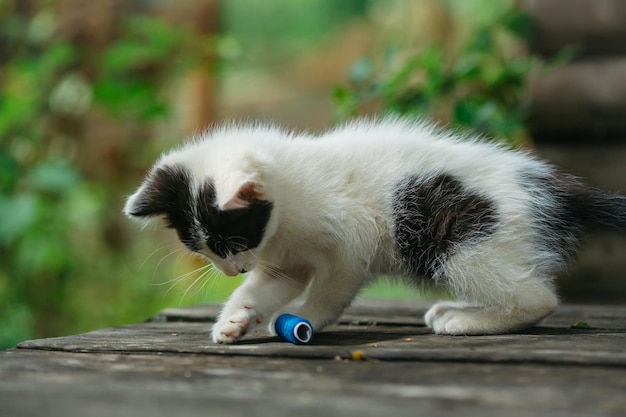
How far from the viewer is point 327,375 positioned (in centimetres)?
148

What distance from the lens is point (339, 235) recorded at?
216 centimetres

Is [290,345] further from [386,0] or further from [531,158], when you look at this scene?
[386,0]

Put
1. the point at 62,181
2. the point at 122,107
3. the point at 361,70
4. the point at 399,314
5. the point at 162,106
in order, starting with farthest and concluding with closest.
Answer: the point at 122,107, the point at 162,106, the point at 62,181, the point at 361,70, the point at 399,314

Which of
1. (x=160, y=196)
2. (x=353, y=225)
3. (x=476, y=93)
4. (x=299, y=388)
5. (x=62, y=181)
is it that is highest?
(x=476, y=93)

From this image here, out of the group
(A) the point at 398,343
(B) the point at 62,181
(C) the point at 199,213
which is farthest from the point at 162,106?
(A) the point at 398,343

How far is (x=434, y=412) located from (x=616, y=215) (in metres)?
1.23

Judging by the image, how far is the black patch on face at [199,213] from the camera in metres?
2.05

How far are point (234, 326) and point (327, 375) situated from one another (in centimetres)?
60

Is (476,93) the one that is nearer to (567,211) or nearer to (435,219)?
(567,211)

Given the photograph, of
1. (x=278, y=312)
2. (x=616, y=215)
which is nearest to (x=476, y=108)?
(x=616, y=215)

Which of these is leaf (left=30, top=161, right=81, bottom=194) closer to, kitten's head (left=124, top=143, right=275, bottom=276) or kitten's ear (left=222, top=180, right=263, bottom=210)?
kitten's head (left=124, top=143, right=275, bottom=276)

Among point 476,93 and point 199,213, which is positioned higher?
point 476,93

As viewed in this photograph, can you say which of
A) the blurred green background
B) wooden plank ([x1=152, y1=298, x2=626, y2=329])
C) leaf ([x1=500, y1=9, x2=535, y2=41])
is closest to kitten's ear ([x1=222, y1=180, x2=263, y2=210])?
the blurred green background

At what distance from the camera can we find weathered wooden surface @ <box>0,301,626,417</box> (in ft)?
4.02
